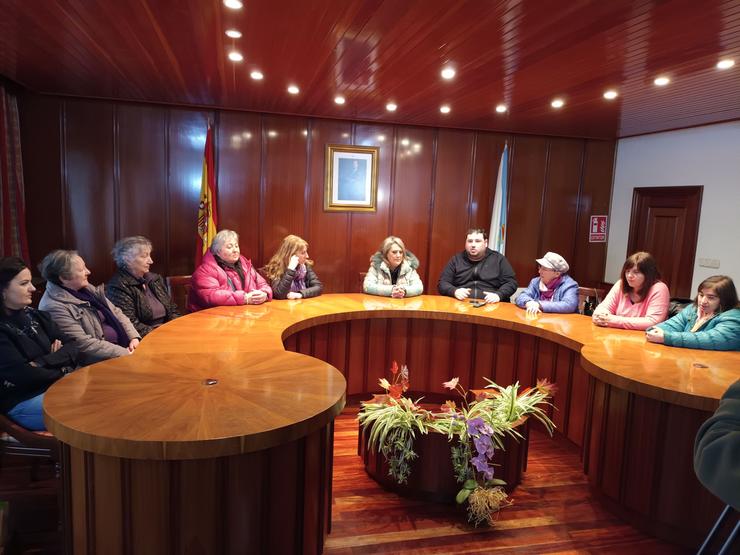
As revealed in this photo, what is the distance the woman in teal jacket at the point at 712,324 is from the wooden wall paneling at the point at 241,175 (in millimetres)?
3910

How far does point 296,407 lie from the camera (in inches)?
65.4

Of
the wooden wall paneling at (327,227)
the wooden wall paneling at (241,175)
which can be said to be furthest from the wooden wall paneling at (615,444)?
the wooden wall paneling at (241,175)

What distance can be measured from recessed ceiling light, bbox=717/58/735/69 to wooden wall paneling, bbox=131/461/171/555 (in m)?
3.67

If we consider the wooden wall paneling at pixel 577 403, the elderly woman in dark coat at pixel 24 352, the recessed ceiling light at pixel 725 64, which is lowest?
the wooden wall paneling at pixel 577 403

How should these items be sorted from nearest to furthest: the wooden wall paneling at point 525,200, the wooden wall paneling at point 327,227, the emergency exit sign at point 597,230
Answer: the wooden wall paneling at point 327,227 < the wooden wall paneling at point 525,200 < the emergency exit sign at point 597,230

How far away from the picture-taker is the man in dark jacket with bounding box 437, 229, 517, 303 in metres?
4.34

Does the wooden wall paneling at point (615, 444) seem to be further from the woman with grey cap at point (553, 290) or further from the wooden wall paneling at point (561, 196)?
the wooden wall paneling at point (561, 196)

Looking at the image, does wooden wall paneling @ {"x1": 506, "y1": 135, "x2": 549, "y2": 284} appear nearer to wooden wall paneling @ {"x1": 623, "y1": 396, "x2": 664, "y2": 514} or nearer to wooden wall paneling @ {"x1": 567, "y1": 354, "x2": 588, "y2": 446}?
wooden wall paneling @ {"x1": 567, "y1": 354, "x2": 588, "y2": 446}

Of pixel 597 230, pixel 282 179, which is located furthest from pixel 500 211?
pixel 282 179

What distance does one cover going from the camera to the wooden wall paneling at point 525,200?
5.97 m

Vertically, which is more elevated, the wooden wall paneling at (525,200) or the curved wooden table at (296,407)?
the wooden wall paneling at (525,200)

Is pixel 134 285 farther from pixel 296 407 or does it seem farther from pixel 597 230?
pixel 597 230

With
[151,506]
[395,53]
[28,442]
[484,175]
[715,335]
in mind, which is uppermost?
[395,53]

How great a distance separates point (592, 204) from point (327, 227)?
10.9 ft
